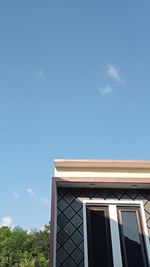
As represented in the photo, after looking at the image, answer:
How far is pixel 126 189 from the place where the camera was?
16.4 feet

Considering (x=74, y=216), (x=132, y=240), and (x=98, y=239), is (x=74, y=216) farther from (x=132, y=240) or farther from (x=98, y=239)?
(x=132, y=240)

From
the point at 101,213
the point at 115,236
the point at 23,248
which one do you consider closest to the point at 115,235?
the point at 115,236

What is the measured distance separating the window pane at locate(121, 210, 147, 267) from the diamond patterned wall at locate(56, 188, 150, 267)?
8.3 inches

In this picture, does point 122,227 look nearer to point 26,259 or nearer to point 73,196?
point 73,196

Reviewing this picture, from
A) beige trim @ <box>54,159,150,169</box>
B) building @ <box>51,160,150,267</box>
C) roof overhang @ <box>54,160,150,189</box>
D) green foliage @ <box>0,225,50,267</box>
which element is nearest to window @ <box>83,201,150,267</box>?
building @ <box>51,160,150,267</box>

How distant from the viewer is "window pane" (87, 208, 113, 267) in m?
4.33

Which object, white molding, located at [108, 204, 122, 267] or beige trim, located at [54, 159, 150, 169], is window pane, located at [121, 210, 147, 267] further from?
beige trim, located at [54, 159, 150, 169]

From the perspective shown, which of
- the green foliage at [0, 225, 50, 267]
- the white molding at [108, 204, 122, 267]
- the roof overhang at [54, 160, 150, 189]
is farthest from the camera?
the green foliage at [0, 225, 50, 267]

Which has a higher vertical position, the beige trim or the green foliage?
the green foliage

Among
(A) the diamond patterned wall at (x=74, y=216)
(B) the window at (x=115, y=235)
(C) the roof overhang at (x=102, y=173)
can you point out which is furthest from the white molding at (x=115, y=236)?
(C) the roof overhang at (x=102, y=173)

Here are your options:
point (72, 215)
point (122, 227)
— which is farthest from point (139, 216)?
point (72, 215)

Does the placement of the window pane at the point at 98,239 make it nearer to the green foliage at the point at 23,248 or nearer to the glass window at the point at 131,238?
the glass window at the point at 131,238

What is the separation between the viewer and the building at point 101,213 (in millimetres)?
4367

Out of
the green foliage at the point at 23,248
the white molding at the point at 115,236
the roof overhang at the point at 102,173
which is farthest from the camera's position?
the green foliage at the point at 23,248
